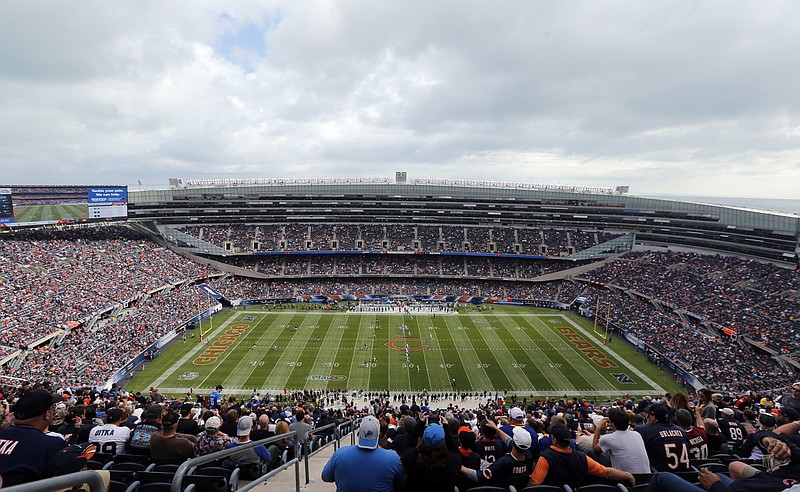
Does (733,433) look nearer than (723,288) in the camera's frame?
Yes

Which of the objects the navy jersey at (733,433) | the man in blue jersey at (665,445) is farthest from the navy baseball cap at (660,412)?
the navy jersey at (733,433)

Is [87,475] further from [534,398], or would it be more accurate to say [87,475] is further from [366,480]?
[534,398]

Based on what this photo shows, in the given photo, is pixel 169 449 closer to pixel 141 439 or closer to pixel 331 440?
pixel 141 439

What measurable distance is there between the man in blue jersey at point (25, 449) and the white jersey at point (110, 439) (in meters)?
3.94

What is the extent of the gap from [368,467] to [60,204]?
6892 centimetres

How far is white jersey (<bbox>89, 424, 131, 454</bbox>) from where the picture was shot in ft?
24.5

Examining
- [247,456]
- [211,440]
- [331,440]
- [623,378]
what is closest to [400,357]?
[623,378]

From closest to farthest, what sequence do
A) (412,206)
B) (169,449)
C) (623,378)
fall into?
(169,449), (623,378), (412,206)

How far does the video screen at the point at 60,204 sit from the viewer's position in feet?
163

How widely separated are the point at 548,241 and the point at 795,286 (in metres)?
32.5

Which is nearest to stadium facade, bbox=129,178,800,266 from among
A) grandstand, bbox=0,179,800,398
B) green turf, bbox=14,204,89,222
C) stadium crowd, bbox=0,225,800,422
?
grandstand, bbox=0,179,800,398

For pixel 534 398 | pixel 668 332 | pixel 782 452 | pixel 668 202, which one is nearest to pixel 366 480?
pixel 782 452

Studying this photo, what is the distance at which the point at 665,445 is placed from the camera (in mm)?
5926

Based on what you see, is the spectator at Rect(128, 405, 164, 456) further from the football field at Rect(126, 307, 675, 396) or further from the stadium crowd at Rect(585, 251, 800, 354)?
the stadium crowd at Rect(585, 251, 800, 354)
